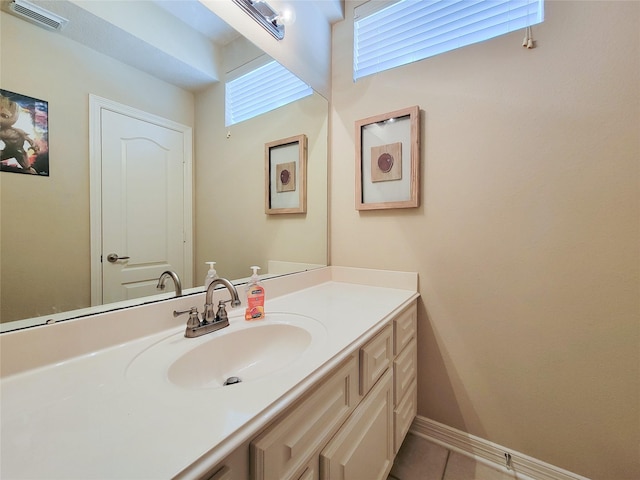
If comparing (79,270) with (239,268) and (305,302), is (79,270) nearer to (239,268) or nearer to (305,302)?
(239,268)

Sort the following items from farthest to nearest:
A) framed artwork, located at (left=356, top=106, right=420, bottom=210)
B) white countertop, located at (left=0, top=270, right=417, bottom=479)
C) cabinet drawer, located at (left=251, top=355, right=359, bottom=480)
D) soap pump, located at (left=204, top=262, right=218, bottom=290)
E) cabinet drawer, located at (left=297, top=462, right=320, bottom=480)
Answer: framed artwork, located at (left=356, top=106, right=420, bottom=210) < soap pump, located at (left=204, top=262, right=218, bottom=290) < cabinet drawer, located at (left=297, top=462, right=320, bottom=480) < cabinet drawer, located at (left=251, top=355, right=359, bottom=480) < white countertop, located at (left=0, top=270, right=417, bottom=479)

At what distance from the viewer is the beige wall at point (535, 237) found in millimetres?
1020

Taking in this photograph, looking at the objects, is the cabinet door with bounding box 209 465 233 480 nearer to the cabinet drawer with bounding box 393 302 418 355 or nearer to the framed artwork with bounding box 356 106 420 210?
the cabinet drawer with bounding box 393 302 418 355

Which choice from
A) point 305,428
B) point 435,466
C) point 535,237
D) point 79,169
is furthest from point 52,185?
point 435,466

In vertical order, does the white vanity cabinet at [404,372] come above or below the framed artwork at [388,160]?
below

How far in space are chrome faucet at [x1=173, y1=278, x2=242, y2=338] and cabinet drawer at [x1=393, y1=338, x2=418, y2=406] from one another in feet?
2.39

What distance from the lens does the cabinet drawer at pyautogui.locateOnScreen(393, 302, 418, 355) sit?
3.71 ft

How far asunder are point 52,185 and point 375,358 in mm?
1098

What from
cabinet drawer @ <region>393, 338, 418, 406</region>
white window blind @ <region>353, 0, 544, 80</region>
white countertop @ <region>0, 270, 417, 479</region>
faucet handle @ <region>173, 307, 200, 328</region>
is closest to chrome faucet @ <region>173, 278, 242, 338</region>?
faucet handle @ <region>173, 307, 200, 328</region>

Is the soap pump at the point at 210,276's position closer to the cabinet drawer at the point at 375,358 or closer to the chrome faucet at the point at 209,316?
the chrome faucet at the point at 209,316

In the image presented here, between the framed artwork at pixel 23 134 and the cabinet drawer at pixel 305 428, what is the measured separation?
2.78ft

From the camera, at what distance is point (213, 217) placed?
3.65 ft

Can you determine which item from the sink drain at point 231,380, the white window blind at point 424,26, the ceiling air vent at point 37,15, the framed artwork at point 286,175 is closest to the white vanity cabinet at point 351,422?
the sink drain at point 231,380

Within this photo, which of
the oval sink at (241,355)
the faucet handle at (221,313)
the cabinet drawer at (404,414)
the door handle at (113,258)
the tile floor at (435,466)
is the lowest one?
the tile floor at (435,466)
